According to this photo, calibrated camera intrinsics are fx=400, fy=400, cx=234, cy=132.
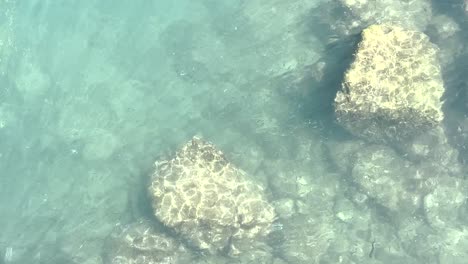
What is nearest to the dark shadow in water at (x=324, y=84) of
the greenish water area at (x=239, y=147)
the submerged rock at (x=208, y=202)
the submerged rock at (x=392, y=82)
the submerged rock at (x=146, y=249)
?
the greenish water area at (x=239, y=147)

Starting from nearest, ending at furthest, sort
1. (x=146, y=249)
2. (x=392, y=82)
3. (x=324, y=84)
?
(x=392, y=82)
(x=146, y=249)
(x=324, y=84)

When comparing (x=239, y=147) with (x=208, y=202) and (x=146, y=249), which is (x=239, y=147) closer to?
(x=208, y=202)

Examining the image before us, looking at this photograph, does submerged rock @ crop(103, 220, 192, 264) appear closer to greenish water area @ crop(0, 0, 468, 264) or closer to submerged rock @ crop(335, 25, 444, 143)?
greenish water area @ crop(0, 0, 468, 264)

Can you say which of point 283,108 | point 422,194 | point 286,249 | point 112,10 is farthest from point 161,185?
point 112,10

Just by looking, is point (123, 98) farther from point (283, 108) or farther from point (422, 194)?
point (422, 194)

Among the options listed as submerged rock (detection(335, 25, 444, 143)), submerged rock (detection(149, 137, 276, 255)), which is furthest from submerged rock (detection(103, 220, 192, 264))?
submerged rock (detection(335, 25, 444, 143))

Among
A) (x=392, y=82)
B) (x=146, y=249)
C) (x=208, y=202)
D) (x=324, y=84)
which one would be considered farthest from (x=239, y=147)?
(x=392, y=82)

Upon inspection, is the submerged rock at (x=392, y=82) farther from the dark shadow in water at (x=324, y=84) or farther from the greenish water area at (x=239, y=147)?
the dark shadow in water at (x=324, y=84)

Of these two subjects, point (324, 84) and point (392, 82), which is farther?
point (324, 84)
